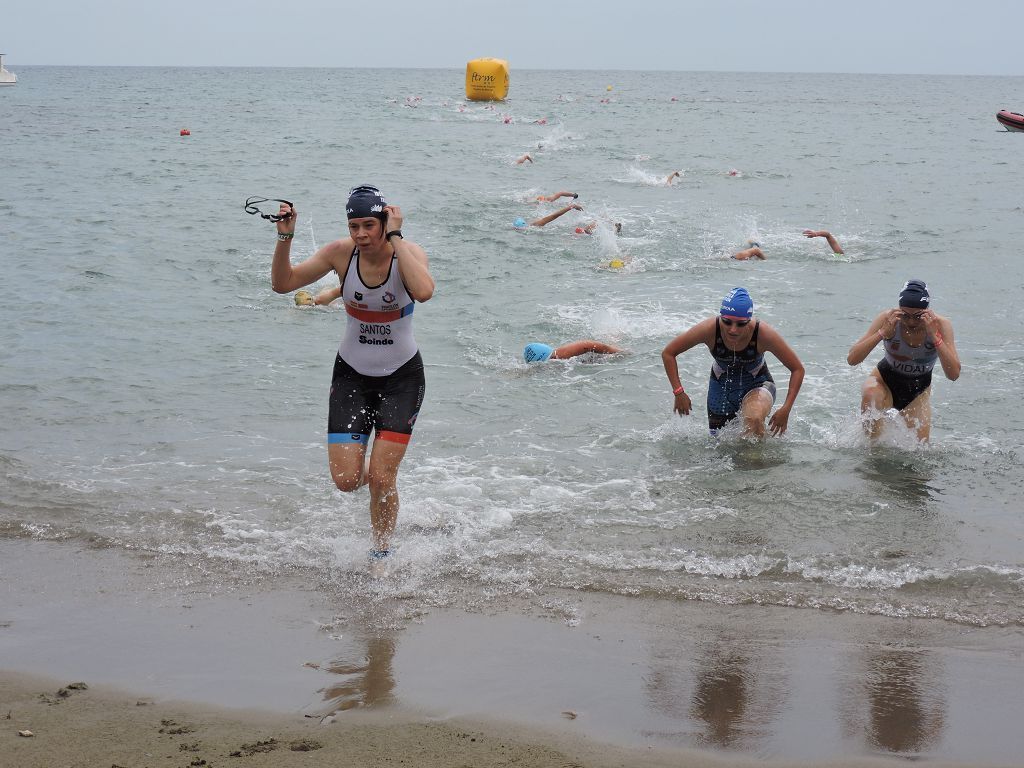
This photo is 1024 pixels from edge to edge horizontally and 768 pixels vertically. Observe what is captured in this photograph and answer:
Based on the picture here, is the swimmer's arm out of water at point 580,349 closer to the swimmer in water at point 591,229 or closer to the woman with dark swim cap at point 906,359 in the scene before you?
the woman with dark swim cap at point 906,359

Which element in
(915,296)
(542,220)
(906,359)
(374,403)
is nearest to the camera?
(374,403)

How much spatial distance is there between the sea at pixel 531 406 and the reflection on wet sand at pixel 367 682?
20.9 inches

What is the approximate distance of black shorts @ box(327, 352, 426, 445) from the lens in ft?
18.3

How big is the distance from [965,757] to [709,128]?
49.3 meters

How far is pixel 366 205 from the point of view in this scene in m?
5.14

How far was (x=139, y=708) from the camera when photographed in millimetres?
4012

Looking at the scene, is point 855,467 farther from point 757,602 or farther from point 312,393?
point 312,393

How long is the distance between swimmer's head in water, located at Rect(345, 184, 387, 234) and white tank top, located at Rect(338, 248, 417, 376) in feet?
0.97

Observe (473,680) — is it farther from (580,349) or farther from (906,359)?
(580,349)

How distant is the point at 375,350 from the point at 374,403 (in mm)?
313

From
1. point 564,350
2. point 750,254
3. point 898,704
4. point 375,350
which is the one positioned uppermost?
point 750,254

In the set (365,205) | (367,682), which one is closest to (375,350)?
(365,205)

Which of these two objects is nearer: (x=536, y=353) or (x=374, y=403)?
(x=374, y=403)

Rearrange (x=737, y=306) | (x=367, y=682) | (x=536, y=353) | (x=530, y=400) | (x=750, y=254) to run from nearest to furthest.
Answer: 1. (x=367, y=682)
2. (x=737, y=306)
3. (x=530, y=400)
4. (x=536, y=353)
5. (x=750, y=254)
